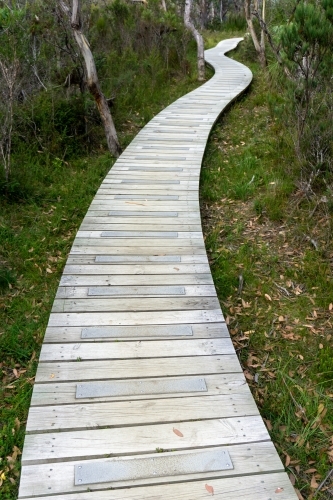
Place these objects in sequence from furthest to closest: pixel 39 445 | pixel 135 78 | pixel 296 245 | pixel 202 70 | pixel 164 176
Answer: pixel 202 70 → pixel 135 78 → pixel 164 176 → pixel 296 245 → pixel 39 445

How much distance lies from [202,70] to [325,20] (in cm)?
830

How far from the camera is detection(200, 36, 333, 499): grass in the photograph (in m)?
2.89

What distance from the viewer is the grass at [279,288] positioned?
2893 mm

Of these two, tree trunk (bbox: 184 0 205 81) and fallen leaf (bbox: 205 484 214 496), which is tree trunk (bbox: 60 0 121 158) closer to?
fallen leaf (bbox: 205 484 214 496)

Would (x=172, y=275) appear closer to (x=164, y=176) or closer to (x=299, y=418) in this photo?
(x=299, y=418)

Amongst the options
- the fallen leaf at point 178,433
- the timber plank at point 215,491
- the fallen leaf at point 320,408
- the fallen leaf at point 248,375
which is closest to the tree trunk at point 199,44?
the fallen leaf at point 248,375

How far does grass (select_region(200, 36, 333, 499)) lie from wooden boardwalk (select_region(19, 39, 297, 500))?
1.33ft

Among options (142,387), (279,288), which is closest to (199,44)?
(279,288)

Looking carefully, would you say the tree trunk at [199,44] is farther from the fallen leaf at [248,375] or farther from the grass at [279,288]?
the fallen leaf at [248,375]

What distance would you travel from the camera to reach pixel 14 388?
3.17m

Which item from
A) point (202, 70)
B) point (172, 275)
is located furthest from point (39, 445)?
point (202, 70)

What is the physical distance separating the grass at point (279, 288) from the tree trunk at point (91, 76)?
1.53 metres

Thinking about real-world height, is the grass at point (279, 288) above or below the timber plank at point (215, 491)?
below

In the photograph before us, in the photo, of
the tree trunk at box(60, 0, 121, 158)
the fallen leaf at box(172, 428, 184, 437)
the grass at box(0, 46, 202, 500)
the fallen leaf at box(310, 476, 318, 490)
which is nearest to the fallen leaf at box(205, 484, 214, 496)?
the fallen leaf at box(172, 428, 184, 437)
